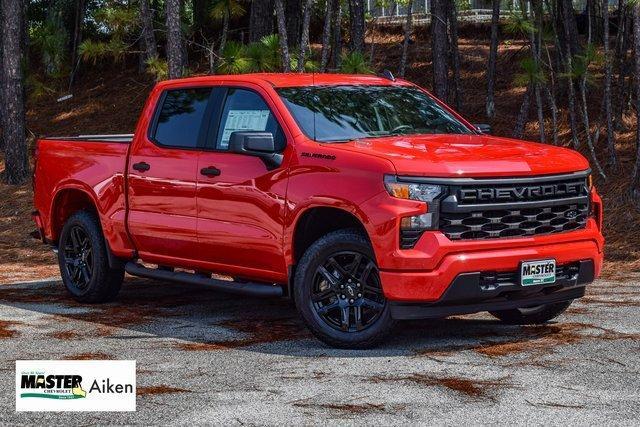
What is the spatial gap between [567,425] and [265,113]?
3996 mm

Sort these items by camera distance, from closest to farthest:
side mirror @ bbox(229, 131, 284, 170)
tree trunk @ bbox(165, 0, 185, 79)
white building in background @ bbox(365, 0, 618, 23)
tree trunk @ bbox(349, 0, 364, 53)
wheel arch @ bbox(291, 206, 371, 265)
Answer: wheel arch @ bbox(291, 206, 371, 265)
side mirror @ bbox(229, 131, 284, 170)
tree trunk @ bbox(165, 0, 185, 79)
tree trunk @ bbox(349, 0, 364, 53)
white building in background @ bbox(365, 0, 618, 23)

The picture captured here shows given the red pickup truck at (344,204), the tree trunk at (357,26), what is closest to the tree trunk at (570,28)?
the tree trunk at (357,26)

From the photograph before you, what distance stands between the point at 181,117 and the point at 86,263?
1932 mm

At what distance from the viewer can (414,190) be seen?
8.09 m

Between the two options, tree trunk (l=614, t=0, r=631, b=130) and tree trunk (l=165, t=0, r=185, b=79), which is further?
tree trunk (l=614, t=0, r=631, b=130)

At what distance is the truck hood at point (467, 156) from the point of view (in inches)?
320

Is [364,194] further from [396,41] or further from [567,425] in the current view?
[396,41]

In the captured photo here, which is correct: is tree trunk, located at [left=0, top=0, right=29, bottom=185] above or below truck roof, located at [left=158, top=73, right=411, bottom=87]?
below

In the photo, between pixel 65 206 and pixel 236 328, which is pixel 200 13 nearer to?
pixel 65 206

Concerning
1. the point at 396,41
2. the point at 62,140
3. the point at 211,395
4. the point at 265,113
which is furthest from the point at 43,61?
the point at 211,395

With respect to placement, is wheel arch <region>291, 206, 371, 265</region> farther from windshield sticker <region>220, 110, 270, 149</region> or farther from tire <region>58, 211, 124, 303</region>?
tire <region>58, 211, 124, 303</region>

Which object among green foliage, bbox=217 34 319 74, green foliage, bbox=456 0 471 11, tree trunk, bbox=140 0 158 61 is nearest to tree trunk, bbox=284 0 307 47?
tree trunk, bbox=140 0 158 61

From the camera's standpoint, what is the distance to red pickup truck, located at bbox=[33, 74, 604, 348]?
26.6ft

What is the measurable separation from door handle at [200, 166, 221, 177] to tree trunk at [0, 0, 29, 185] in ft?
50.2
